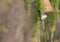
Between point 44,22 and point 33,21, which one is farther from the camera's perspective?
point 44,22

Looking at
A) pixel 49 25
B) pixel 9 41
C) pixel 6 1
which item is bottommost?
pixel 9 41

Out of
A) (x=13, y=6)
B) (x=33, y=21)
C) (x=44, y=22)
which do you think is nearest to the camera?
(x=13, y=6)

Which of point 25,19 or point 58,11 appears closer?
point 25,19

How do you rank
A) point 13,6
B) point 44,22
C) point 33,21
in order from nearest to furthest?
point 13,6, point 33,21, point 44,22

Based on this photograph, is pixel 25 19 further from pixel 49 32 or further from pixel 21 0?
pixel 49 32

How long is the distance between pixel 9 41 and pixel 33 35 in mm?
200

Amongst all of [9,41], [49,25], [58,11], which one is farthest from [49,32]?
[9,41]

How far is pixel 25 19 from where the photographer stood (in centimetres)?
118

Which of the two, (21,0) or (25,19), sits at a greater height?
(21,0)

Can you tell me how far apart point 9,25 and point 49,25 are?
335 mm

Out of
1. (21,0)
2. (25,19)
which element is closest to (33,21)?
(25,19)

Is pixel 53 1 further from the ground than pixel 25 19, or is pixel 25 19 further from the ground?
pixel 53 1

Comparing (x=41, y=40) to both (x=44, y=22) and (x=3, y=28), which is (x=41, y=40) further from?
(x=3, y=28)

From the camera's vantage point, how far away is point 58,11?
129cm
